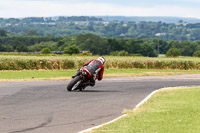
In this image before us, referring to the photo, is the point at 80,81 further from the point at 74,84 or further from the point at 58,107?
the point at 58,107

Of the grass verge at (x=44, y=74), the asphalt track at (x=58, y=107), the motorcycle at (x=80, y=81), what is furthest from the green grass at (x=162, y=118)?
the grass verge at (x=44, y=74)

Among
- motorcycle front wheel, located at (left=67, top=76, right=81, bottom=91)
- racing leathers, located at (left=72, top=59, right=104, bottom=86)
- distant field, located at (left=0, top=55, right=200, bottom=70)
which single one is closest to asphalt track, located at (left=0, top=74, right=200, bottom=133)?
motorcycle front wheel, located at (left=67, top=76, right=81, bottom=91)

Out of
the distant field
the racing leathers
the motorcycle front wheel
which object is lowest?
the distant field

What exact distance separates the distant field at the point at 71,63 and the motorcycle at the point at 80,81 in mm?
20366

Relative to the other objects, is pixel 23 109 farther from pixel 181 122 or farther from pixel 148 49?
pixel 148 49

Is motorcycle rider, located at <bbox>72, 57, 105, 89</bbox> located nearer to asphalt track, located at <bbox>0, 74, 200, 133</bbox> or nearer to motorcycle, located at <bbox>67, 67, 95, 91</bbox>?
motorcycle, located at <bbox>67, 67, 95, 91</bbox>

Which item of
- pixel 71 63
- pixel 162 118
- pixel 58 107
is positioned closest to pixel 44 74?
pixel 71 63

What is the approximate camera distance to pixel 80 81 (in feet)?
61.4

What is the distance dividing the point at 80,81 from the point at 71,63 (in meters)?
22.7

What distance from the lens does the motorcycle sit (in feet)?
61.0

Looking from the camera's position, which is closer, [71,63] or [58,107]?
[58,107]

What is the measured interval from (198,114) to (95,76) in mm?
7340

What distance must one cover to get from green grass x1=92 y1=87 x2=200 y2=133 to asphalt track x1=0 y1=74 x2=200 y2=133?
676 mm

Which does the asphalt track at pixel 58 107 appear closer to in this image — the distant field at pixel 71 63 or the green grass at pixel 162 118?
the green grass at pixel 162 118
